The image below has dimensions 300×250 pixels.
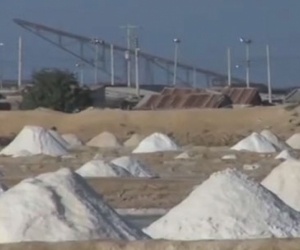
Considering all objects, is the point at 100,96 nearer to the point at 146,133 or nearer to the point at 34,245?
the point at 146,133

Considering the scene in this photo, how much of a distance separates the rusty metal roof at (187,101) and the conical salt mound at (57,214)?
84079 mm

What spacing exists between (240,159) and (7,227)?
1364 inches

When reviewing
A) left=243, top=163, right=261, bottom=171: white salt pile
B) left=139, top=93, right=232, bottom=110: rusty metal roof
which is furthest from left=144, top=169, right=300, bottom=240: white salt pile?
left=139, top=93, right=232, bottom=110: rusty metal roof

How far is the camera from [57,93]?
110938mm

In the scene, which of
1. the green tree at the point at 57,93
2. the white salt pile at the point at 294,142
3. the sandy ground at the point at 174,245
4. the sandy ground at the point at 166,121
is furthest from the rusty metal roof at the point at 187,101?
the sandy ground at the point at 174,245

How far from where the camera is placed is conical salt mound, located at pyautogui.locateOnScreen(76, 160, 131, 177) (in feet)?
122

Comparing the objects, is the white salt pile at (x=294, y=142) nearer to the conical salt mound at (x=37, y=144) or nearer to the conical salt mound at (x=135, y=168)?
the conical salt mound at (x=37, y=144)

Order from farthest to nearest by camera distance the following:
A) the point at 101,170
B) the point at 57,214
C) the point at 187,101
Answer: the point at 187,101 < the point at 101,170 < the point at 57,214

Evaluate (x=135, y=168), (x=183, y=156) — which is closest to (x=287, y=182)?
(x=135, y=168)

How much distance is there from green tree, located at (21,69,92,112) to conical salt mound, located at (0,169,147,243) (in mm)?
91208

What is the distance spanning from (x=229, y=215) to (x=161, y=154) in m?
36.2

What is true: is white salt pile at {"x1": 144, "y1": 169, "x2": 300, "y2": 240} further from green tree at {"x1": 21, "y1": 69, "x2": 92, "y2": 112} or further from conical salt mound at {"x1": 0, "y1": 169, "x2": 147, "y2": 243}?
green tree at {"x1": 21, "y1": 69, "x2": 92, "y2": 112}

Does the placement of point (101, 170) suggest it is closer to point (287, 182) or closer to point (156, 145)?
point (287, 182)

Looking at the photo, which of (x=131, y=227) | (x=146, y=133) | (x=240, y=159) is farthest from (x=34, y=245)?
(x=146, y=133)
